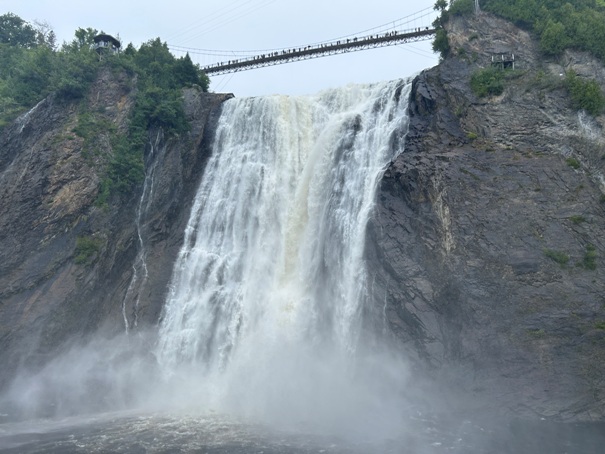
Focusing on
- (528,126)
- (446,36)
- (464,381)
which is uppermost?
(446,36)

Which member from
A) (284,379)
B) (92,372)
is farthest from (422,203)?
(92,372)

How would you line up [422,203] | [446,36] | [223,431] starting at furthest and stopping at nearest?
[446,36], [422,203], [223,431]

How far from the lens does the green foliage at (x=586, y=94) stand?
31.7 metres

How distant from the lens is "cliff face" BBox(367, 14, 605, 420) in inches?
995

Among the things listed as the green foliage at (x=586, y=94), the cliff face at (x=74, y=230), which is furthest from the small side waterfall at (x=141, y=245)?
the green foliage at (x=586, y=94)

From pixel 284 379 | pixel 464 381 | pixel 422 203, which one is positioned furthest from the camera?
pixel 422 203

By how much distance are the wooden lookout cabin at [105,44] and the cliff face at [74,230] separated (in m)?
9.83

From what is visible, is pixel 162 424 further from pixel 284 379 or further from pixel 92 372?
pixel 92 372

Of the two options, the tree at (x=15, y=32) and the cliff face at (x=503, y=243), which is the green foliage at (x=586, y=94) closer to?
the cliff face at (x=503, y=243)

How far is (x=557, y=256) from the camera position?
27.4m

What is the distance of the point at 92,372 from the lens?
31.4m

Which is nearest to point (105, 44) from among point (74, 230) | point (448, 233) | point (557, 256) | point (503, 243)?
point (74, 230)

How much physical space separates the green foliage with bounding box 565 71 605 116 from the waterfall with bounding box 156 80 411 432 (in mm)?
9866

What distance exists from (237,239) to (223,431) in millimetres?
14622
